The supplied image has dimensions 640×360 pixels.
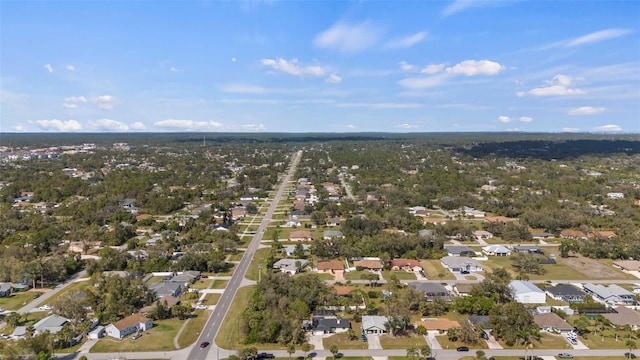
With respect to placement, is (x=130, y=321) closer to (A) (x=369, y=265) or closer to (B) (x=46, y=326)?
(B) (x=46, y=326)

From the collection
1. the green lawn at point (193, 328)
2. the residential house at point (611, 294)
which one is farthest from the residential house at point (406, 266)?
the green lawn at point (193, 328)

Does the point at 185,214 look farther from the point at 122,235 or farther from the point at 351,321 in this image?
the point at 351,321

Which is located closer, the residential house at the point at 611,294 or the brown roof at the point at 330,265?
the residential house at the point at 611,294

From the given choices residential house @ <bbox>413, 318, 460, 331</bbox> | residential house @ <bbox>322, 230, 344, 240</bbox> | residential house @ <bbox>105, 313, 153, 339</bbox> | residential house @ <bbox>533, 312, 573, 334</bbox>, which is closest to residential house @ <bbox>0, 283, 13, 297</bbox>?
residential house @ <bbox>105, 313, 153, 339</bbox>

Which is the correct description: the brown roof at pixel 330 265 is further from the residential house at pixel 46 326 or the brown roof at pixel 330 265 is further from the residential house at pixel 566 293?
the residential house at pixel 46 326

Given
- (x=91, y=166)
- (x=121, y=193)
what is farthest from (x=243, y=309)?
(x=91, y=166)

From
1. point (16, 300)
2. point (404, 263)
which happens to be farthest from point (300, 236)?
point (16, 300)

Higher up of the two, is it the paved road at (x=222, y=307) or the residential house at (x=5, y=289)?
the residential house at (x=5, y=289)

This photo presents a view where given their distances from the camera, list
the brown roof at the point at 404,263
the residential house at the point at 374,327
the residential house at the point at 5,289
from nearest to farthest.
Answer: the residential house at the point at 374,327 < the residential house at the point at 5,289 < the brown roof at the point at 404,263
